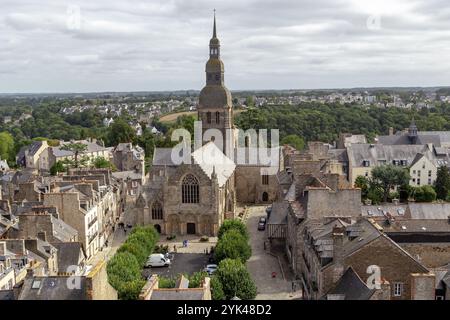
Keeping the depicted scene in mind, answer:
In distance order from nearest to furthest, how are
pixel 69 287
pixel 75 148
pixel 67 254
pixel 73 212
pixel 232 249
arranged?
pixel 69 287, pixel 67 254, pixel 232 249, pixel 73 212, pixel 75 148

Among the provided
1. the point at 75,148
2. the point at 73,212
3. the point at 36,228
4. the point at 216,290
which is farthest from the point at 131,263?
the point at 75,148

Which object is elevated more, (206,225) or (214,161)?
(214,161)

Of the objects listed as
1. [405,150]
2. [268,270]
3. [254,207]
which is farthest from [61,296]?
[405,150]

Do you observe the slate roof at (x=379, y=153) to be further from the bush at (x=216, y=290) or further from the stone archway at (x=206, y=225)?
the bush at (x=216, y=290)

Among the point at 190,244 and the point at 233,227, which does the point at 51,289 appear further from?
the point at 190,244

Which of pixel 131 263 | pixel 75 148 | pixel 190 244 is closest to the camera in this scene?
pixel 131 263

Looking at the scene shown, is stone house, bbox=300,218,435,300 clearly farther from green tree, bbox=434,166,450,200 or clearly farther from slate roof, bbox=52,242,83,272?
green tree, bbox=434,166,450,200

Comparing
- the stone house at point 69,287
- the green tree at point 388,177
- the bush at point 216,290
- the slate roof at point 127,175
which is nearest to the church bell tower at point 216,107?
the slate roof at point 127,175
